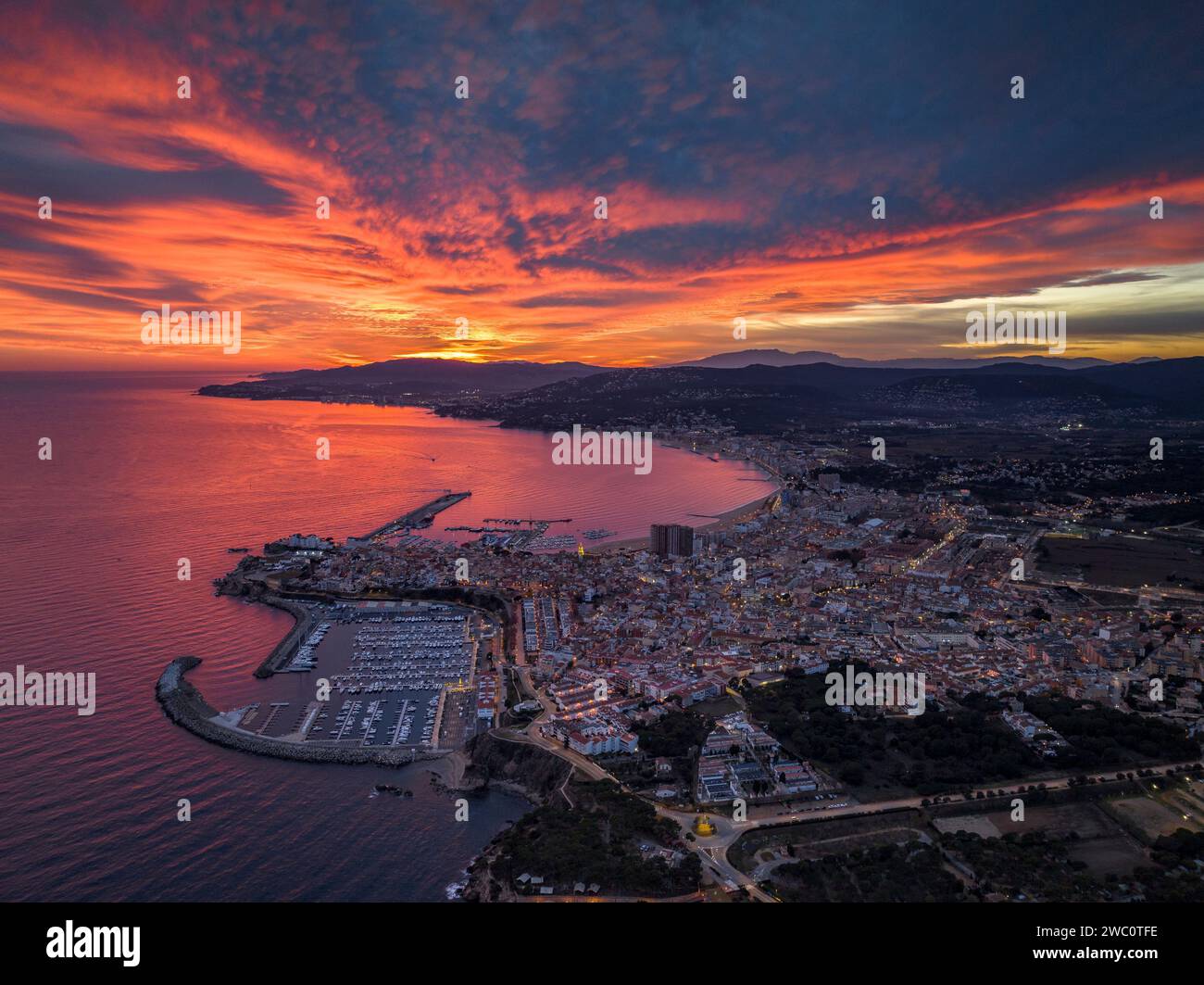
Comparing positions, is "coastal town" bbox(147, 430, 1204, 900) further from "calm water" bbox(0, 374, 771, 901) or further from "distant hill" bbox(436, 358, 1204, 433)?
"distant hill" bbox(436, 358, 1204, 433)

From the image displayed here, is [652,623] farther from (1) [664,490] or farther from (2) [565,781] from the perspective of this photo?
(1) [664,490]

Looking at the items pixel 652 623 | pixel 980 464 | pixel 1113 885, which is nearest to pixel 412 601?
pixel 652 623

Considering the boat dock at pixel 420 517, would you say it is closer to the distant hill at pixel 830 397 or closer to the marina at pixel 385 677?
the marina at pixel 385 677

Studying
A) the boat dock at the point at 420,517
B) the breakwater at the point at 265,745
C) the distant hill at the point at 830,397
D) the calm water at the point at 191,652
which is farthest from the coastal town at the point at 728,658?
the distant hill at the point at 830,397

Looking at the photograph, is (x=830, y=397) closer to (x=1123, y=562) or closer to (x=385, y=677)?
(x=1123, y=562)

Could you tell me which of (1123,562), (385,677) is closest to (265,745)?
(385,677)

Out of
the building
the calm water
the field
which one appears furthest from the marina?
the field
